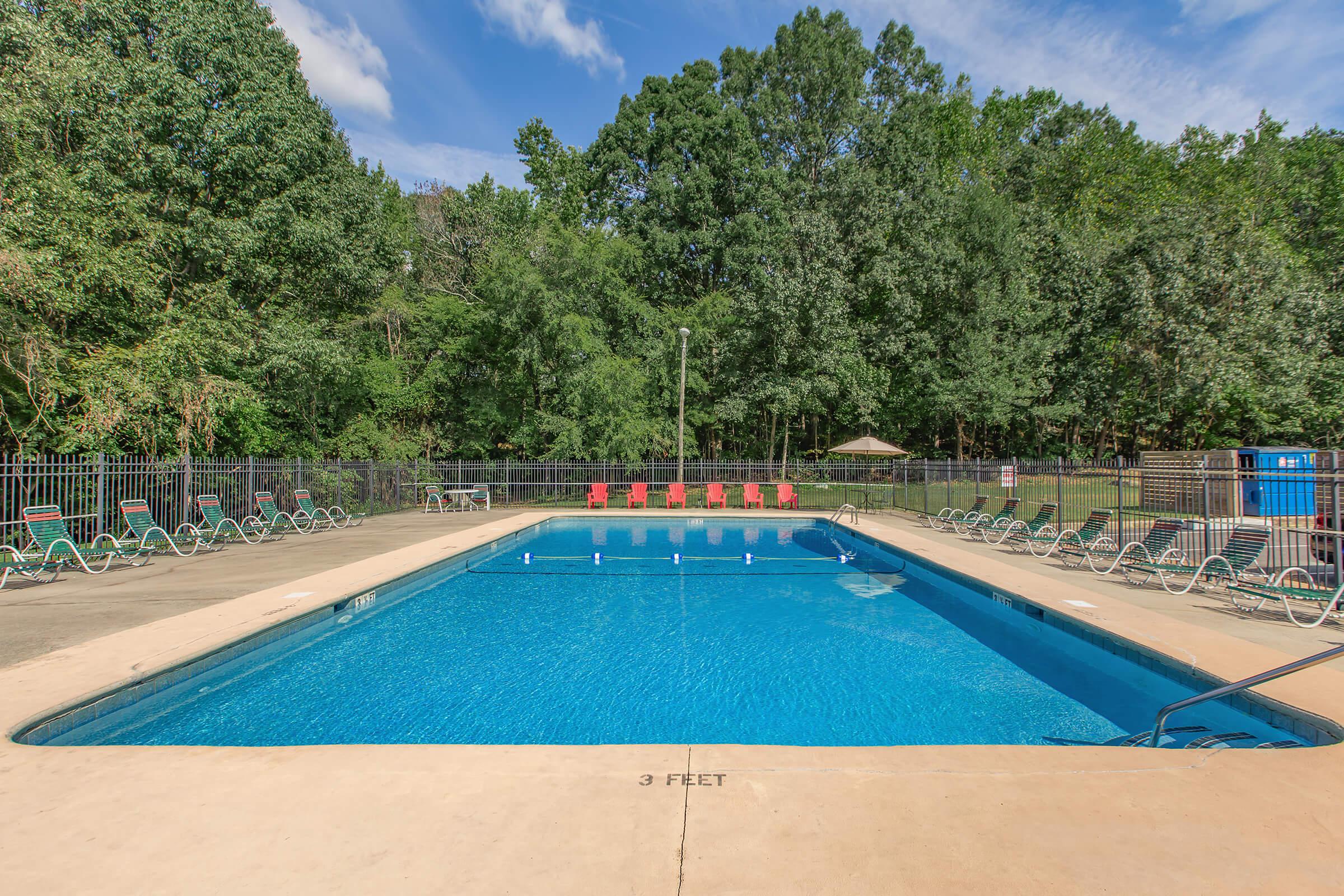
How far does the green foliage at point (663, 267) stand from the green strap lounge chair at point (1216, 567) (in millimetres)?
15685

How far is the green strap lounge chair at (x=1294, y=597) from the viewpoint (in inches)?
242

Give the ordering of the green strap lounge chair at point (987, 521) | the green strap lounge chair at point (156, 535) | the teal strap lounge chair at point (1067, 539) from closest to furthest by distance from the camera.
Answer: the green strap lounge chair at point (156, 535), the teal strap lounge chair at point (1067, 539), the green strap lounge chair at point (987, 521)

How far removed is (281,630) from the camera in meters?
6.21

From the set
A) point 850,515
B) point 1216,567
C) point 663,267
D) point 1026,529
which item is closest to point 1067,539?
point 1026,529

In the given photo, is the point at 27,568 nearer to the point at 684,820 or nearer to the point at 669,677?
the point at 669,677

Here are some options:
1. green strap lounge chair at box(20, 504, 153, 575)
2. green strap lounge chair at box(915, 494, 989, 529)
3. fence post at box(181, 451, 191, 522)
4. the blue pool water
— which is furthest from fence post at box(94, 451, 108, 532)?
green strap lounge chair at box(915, 494, 989, 529)

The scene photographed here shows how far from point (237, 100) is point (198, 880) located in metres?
20.1

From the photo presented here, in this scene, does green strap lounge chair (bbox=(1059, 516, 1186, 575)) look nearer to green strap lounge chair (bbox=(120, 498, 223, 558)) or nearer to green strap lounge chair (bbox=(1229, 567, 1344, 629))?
green strap lounge chair (bbox=(1229, 567, 1344, 629))

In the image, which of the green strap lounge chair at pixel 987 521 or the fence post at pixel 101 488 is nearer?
the fence post at pixel 101 488

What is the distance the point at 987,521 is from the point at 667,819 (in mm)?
13534

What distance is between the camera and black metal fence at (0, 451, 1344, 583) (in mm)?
9234

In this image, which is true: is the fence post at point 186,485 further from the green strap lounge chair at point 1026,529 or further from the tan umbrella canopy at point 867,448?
the tan umbrella canopy at point 867,448

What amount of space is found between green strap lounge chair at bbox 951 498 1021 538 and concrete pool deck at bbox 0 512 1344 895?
9590 millimetres

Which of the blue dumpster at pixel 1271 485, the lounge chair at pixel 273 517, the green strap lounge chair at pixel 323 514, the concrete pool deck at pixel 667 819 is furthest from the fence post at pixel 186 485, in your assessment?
the blue dumpster at pixel 1271 485
